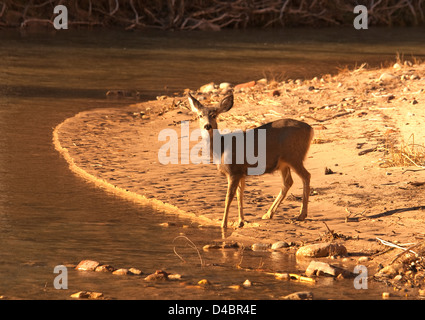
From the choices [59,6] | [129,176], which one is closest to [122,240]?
[129,176]

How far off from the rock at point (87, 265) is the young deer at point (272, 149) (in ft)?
5.99

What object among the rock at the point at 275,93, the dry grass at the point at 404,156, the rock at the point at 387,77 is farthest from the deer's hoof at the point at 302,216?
the rock at the point at 387,77

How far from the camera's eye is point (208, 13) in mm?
32594

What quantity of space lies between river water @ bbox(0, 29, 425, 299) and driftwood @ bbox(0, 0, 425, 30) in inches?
59.3

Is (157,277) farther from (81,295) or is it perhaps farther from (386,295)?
(386,295)

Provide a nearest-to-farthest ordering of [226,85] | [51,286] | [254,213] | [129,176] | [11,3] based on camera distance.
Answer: [51,286] → [254,213] → [129,176] → [226,85] → [11,3]

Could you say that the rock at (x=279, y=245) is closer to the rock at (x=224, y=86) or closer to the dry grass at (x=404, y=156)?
the dry grass at (x=404, y=156)

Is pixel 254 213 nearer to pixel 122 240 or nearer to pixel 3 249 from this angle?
pixel 122 240

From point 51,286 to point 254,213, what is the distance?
10.4 ft

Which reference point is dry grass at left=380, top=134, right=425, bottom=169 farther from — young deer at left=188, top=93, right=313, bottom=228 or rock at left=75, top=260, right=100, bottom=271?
rock at left=75, top=260, right=100, bottom=271

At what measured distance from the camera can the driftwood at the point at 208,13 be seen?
30859mm

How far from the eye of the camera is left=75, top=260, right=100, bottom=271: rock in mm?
8117

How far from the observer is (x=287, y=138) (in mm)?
9609

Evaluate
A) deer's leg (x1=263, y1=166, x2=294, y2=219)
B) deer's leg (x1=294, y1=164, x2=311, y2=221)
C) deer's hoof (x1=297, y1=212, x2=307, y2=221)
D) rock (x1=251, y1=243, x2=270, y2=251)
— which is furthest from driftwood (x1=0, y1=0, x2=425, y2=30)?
rock (x1=251, y1=243, x2=270, y2=251)
